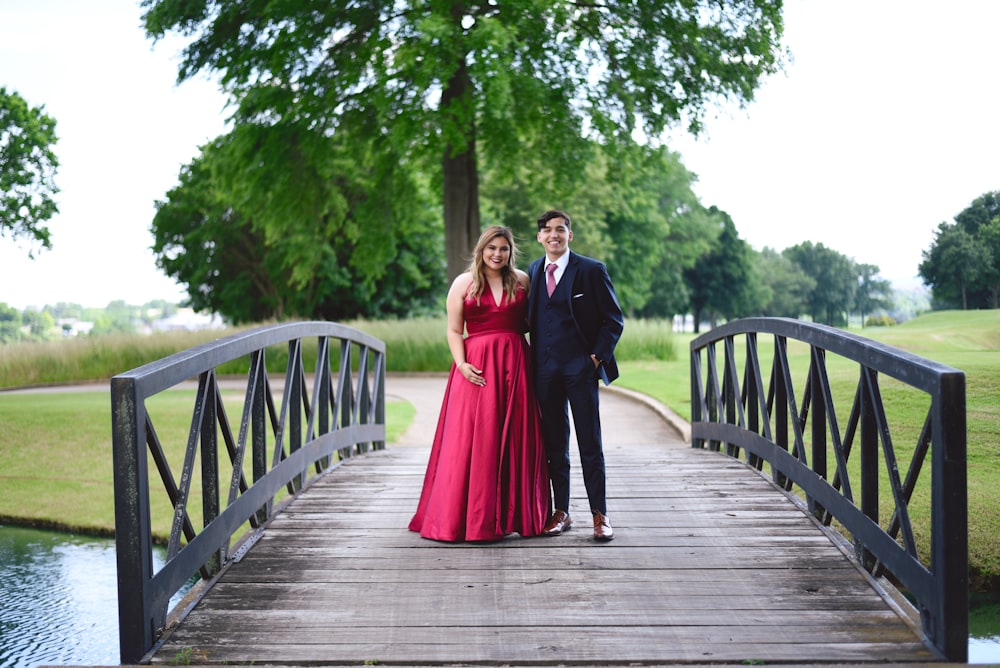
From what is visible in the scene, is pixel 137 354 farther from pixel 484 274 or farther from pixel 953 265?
pixel 484 274

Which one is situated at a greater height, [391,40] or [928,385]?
[391,40]

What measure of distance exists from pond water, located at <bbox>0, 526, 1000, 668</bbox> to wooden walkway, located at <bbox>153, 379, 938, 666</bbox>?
1423 mm

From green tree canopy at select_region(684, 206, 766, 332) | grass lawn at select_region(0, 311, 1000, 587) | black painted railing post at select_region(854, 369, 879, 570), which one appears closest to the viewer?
black painted railing post at select_region(854, 369, 879, 570)

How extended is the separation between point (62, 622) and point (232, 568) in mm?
3115

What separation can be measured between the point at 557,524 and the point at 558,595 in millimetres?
1020

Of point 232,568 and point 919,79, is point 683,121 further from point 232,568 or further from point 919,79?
point 232,568

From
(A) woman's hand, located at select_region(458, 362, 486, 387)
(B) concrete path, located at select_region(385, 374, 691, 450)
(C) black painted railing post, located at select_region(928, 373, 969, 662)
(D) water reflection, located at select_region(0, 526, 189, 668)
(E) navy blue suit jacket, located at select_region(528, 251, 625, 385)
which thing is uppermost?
(E) navy blue suit jacket, located at select_region(528, 251, 625, 385)

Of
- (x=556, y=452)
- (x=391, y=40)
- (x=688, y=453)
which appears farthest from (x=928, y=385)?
(x=391, y=40)

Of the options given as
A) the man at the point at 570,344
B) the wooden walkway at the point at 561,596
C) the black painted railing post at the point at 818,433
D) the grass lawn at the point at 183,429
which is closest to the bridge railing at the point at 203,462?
the wooden walkway at the point at 561,596

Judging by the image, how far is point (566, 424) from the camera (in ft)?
17.0

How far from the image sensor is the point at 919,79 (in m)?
11.2

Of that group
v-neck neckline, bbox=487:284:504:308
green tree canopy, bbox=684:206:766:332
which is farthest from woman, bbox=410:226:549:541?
green tree canopy, bbox=684:206:766:332

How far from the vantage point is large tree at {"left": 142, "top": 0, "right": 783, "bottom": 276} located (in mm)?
15406

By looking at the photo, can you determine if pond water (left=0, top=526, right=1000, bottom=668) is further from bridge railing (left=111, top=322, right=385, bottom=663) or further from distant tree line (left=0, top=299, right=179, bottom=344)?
distant tree line (left=0, top=299, right=179, bottom=344)
